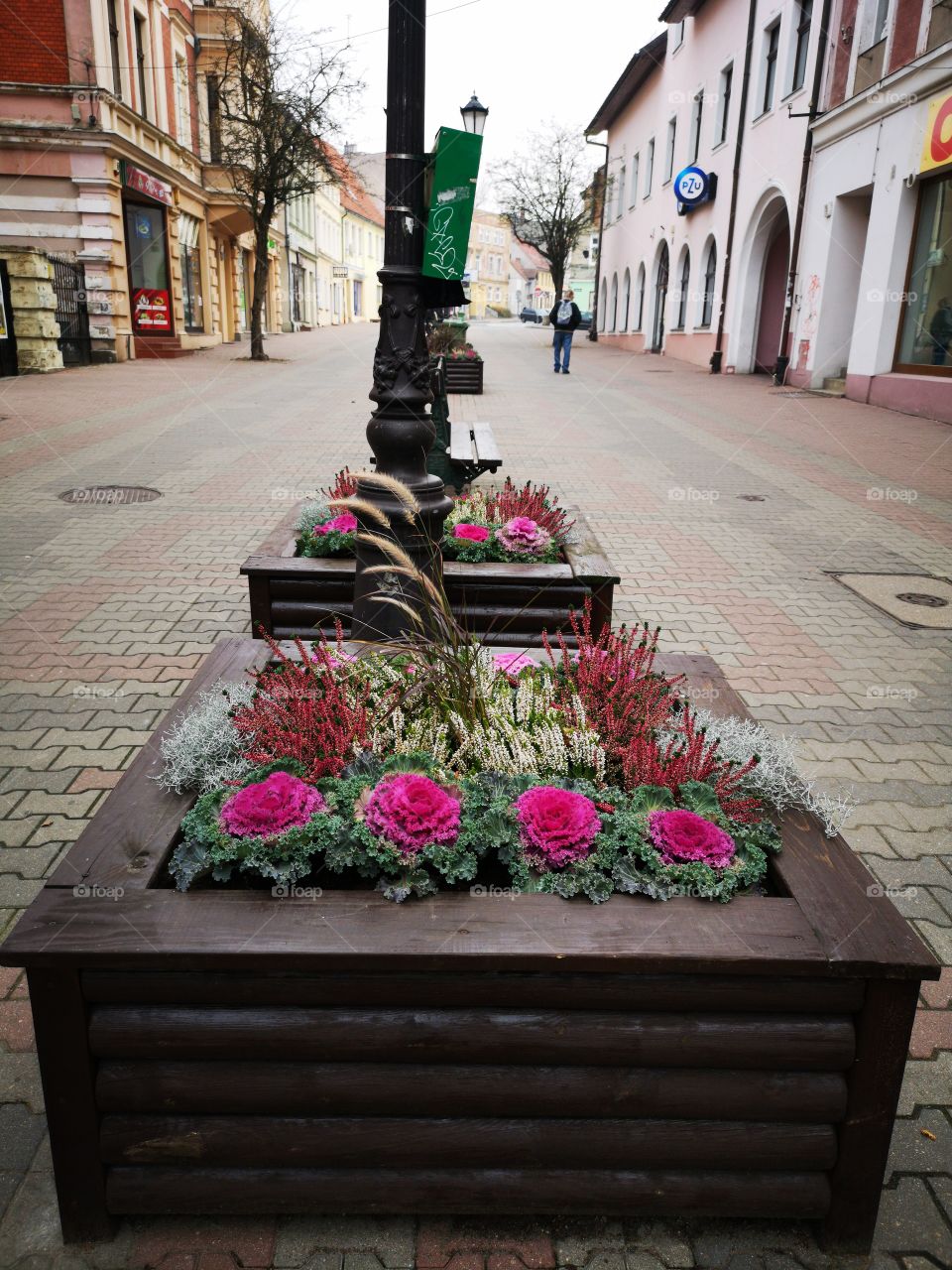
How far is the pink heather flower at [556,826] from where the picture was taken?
2.19 metres

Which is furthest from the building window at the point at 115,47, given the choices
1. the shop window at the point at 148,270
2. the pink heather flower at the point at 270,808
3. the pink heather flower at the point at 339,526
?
the pink heather flower at the point at 270,808

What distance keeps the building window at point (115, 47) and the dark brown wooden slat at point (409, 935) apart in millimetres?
25805

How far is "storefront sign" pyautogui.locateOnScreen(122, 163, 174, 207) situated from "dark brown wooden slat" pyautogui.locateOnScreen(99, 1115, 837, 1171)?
2514 centimetres

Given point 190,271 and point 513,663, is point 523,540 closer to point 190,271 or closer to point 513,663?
point 513,663

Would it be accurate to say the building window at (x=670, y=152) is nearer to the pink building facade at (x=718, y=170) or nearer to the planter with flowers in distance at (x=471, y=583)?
the pink building facade at (x=718, y=170)

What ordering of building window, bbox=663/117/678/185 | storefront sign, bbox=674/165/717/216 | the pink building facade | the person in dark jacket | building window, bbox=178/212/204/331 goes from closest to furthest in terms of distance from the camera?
the person in dark jacket, the pink building facade, storefront sign, bbox=674/165/717/216, building window, bbox=178/212/204/331, building window, bbox=663/117/678/185

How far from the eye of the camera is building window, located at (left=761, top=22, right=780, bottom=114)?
76.1 feet

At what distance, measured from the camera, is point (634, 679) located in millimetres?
2936

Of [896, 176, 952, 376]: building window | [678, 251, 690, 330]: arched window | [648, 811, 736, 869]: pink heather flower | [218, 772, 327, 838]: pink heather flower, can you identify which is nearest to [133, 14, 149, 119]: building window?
[678, 251, 690, 330]: arched window

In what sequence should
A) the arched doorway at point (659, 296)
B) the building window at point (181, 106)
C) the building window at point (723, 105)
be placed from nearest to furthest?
the building window at point (723, 105)
the building window at point (181, 106)
the arched doorway at point (659, 296)

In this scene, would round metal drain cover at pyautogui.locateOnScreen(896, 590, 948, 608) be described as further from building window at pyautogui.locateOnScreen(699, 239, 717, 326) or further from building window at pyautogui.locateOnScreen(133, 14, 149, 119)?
building window at pyautogui.locateOnScreen(133, 14, 149, 119)

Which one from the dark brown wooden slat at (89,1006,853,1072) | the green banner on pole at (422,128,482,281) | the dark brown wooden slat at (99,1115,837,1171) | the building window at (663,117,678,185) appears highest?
the building window at (663,117,678,185)

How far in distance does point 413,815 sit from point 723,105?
1177 inches

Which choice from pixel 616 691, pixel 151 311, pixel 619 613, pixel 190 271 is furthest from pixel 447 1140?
pixel 190 271
